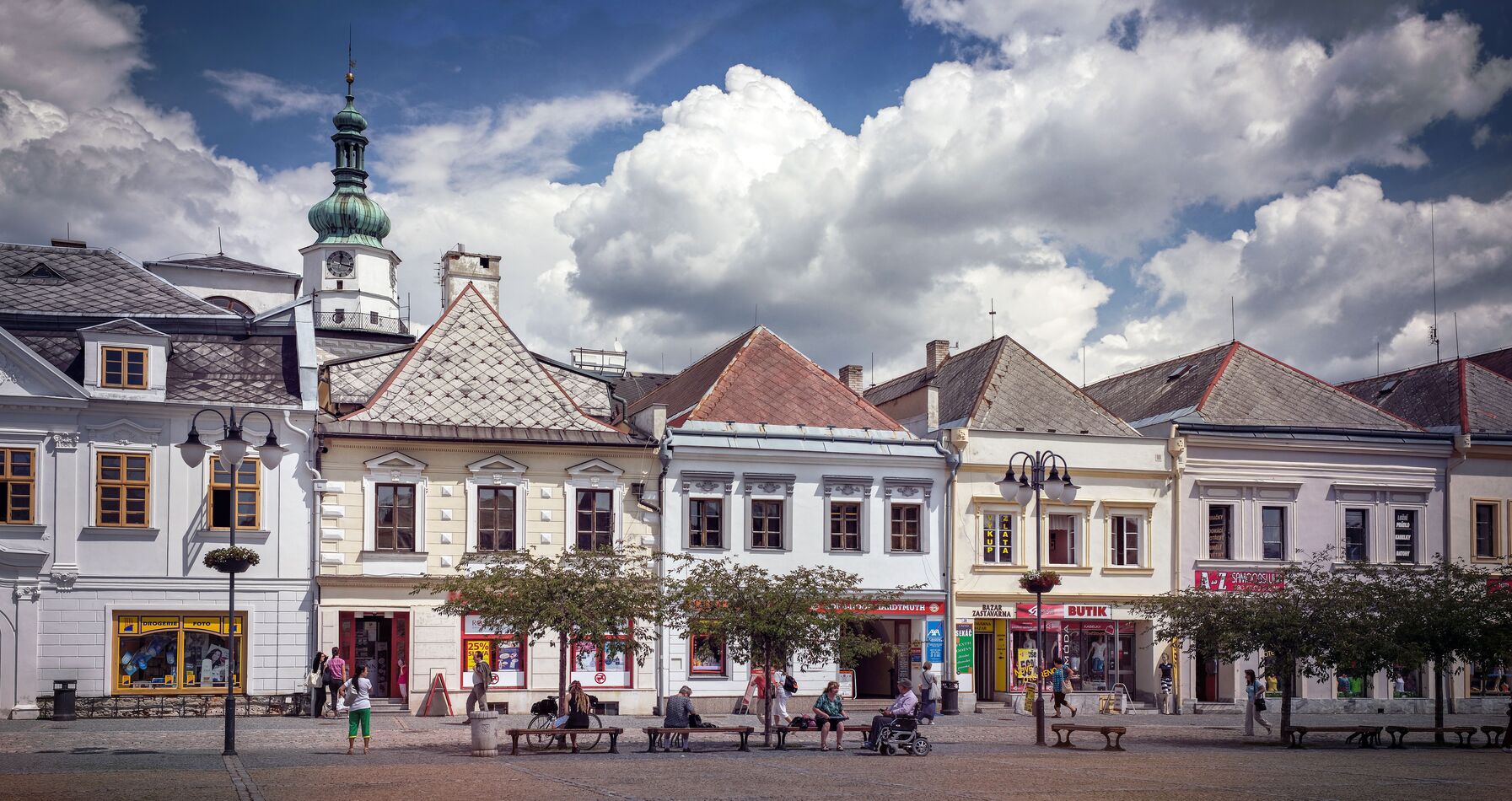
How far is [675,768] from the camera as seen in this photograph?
22844 millimetres

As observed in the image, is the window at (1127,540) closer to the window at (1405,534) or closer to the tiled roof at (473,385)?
the window at (1405,534)

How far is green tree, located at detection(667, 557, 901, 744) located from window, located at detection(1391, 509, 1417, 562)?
870 inches

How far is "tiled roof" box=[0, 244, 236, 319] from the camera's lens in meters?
35.8

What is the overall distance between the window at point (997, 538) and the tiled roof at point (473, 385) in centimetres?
1045

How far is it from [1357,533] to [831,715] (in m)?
22.7

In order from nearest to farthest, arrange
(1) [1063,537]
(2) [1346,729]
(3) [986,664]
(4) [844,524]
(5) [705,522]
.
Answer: (2) [1346,729] < (5) [705,522] < (4) [844,524] < (3) [986,664] < (1) [1063,537]

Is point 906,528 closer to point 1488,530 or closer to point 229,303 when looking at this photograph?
point 1488,530

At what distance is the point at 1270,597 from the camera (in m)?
30.6

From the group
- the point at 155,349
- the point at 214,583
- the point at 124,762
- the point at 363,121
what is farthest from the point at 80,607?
the point at 363,121

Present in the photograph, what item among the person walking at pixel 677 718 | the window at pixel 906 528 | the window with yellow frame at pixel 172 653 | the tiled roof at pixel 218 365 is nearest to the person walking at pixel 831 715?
the person walking at pixel 677 718

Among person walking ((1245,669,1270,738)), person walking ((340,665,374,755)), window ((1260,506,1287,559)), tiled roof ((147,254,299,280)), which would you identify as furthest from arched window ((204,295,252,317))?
person walking ((1245,669,1270,738))

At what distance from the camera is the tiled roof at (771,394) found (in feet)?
131

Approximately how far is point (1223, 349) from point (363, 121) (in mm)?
55461

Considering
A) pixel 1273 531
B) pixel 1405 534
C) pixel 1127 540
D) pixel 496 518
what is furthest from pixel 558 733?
pixel 1405 534
